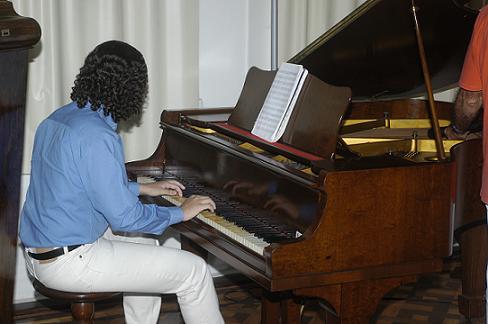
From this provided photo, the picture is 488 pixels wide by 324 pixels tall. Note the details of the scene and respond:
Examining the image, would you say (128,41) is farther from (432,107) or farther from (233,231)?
(432,107)

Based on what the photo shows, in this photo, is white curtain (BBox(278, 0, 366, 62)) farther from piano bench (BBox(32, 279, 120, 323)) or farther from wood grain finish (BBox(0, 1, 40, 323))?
wood grain finish (BBox(0, 1, 40, 323))

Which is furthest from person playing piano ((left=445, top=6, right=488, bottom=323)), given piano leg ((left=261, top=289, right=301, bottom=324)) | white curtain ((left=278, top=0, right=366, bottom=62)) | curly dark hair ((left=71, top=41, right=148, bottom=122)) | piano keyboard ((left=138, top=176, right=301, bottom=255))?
white curtain ((left=278, top=0, right=366, bottom=62))

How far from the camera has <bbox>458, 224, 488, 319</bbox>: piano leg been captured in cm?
320

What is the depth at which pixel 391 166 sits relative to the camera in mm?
2209

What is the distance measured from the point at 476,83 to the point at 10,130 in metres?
2.27

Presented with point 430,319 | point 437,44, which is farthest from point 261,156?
point 430,319

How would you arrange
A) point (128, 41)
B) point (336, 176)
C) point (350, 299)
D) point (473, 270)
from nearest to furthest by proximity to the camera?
point (336, 176)
point (350, 299)
point (473, 270)
point (128, 41)

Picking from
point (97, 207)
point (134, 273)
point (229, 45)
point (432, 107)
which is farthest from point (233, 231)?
point (229, 45)

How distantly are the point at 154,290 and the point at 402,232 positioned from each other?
87 centimetres

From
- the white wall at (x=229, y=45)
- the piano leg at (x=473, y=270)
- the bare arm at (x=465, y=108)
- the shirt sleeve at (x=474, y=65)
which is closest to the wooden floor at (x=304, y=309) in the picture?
the piano leg at (x=473, y=270)

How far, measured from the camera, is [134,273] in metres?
2.30

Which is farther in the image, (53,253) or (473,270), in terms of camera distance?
(473,270)

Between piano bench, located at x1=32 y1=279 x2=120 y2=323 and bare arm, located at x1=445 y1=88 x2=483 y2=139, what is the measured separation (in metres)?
→ 1.43

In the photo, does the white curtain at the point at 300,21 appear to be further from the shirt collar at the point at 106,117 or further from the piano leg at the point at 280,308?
the shirt collar at the point at 106,117
